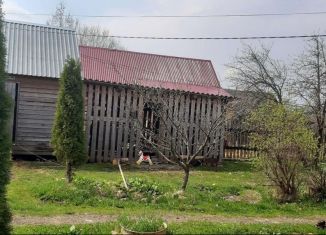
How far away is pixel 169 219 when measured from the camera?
9547 mm

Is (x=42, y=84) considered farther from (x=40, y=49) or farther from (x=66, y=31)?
(x=66, y=31)

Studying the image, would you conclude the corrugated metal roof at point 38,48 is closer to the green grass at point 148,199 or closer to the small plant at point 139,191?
the green grass at point 148,199

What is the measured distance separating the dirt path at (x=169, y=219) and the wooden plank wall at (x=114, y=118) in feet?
25.0

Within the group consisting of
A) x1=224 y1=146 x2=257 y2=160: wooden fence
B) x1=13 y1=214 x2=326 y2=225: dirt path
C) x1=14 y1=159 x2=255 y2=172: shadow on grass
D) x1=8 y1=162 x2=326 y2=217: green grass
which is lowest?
x1=13 y1=214 x2=326 y2=225: dirt path

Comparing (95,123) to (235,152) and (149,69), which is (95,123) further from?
(235,152)

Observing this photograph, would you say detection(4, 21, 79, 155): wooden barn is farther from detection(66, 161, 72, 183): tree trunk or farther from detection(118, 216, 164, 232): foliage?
detection(118, 216, 164, 232): foliage

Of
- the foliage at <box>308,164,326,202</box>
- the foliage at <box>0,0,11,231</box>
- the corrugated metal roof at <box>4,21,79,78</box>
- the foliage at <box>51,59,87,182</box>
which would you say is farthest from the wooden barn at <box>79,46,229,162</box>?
the foliage at <box>0,0,11,231</box>

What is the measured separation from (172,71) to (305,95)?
6748 mm

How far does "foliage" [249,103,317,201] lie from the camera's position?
1217 cm

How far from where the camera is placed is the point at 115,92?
18156 millimetres

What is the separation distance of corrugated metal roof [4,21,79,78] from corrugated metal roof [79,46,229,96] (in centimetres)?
287

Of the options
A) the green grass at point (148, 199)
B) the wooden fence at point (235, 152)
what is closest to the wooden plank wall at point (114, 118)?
the green grass at point (148, 199)

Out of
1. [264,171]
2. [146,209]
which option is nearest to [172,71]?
[264,171]

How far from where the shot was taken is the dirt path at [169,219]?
8914 mm
